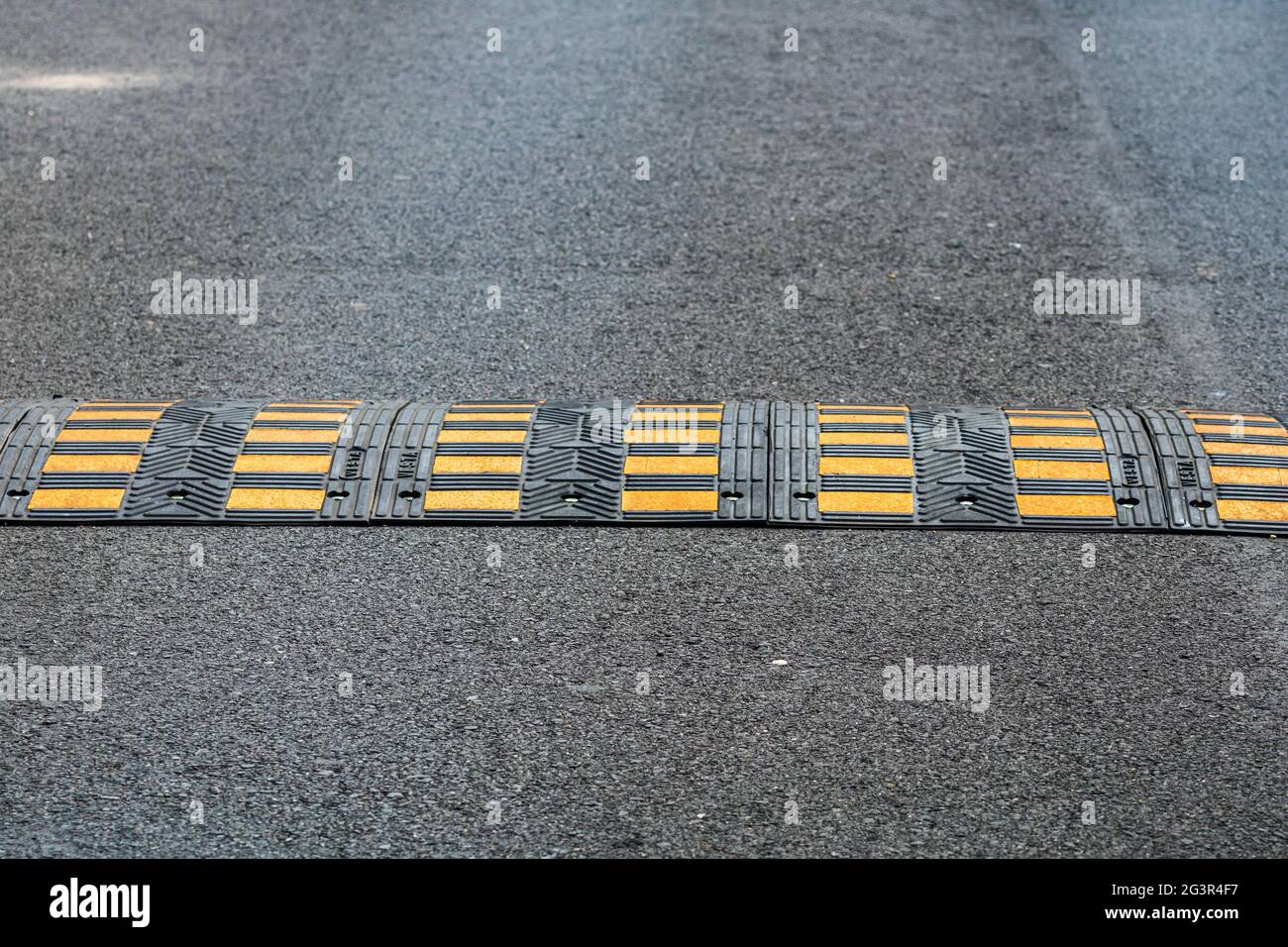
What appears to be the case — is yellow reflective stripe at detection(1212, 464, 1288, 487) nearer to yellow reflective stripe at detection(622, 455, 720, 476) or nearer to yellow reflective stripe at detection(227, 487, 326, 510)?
yellow reflective stripe at detection(622, 455, 720, 476)

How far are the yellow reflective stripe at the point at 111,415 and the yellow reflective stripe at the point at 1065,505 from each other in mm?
3395

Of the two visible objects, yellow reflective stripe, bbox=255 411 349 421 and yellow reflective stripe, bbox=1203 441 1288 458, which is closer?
yellow reflective stripe, bbox=1203 441 1288 458

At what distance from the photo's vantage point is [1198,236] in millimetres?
7746

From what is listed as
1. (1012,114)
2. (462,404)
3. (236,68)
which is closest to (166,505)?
(462,404)

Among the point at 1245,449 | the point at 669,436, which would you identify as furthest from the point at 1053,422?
the point at 669,436

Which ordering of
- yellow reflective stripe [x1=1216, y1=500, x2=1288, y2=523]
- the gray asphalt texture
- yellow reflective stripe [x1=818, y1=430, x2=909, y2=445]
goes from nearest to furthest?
the gray asphalt texture → yellow reflective stripe [x1=1216, y1=500, x2=1288, y2=523] → yellow reflective stripe [x1=818, y1=430, x2=909, y2=445]

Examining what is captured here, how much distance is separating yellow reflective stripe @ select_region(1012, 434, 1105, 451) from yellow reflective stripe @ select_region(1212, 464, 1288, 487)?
430 millimetres

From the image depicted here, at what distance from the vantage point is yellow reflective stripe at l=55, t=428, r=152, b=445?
20.3ft

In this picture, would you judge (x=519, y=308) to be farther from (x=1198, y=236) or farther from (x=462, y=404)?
(x=1198, y=236)

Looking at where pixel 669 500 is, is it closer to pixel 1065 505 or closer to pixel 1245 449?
pixel 1065 505

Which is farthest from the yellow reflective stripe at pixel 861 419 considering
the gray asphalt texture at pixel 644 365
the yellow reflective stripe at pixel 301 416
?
the yellow reflective stripe at pixel 301 416

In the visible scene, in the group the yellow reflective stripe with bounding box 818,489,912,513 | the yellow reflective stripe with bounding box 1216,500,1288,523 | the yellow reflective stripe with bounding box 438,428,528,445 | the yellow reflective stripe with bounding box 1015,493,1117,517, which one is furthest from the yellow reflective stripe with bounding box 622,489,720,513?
the yellow reflective stripe with bounding box 1216,500,1288,523

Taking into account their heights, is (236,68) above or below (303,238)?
above
